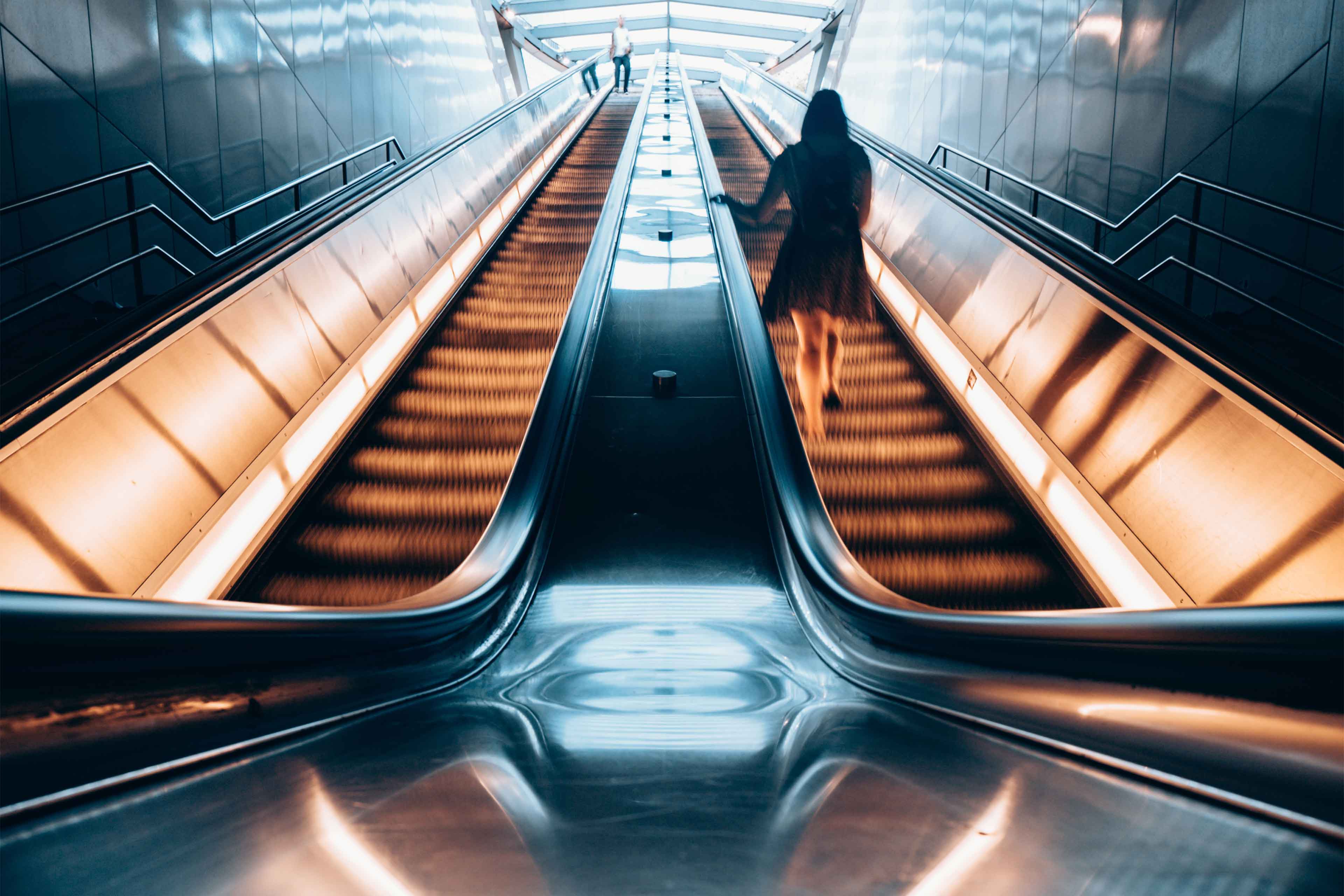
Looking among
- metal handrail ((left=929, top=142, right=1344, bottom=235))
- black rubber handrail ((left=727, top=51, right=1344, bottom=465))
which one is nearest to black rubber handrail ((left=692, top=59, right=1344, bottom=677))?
black rubber handrail ((left=727, top=51, right=1344, bottom=465))

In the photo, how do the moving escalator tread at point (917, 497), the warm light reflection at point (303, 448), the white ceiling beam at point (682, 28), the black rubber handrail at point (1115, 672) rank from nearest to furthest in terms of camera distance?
the black rubber handrail at point (1115, 672), the warm light reflection at point (303, 448), the moving escalator tread at point (917, 497), the white ceiling beam at point (682, 28)

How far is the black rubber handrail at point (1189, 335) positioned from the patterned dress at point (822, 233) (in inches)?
43.1

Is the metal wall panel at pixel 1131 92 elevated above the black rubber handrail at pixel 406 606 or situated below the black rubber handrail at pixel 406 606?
above

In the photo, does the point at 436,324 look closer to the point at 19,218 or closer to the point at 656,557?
the point at 19,218

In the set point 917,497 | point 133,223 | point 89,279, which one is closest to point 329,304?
point 89,279

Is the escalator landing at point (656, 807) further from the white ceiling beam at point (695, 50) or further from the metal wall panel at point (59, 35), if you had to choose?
the white ceiling beam at point (695, 50)

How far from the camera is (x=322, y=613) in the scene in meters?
2.03

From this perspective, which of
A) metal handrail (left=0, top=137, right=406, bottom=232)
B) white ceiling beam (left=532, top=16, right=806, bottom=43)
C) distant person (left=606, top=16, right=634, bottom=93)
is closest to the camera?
metal handrail (left=0, top=137, right=406, bottom=232)

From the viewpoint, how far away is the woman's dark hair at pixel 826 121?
4.01 metres

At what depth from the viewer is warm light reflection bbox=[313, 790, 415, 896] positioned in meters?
1.25

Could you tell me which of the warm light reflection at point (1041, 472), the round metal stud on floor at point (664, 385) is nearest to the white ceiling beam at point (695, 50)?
the warm light reflection at point (1041, 472)

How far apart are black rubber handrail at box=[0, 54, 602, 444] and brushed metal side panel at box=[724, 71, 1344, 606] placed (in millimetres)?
3373

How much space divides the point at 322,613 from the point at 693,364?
366 centimetres

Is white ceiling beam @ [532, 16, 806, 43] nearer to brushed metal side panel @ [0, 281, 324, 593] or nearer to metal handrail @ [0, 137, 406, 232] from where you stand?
metal handrail @ [0, 137, 406, 232]
